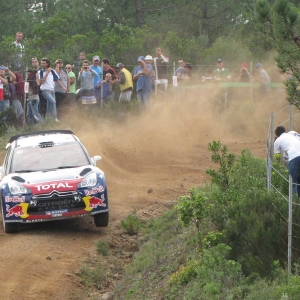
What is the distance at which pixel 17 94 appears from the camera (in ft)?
66.9

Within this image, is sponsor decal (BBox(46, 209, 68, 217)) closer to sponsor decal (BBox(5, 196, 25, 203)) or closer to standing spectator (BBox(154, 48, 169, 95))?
sponsor decal (BBox(5, 196, 25, 203))

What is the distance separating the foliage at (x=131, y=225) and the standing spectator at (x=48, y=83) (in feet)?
28.2

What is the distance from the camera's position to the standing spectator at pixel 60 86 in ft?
69.7

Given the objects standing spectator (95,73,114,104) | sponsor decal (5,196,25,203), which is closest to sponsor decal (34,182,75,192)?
sponsor decal (5,196,25,203)

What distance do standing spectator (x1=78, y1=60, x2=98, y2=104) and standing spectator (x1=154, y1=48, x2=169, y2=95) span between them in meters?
2.66

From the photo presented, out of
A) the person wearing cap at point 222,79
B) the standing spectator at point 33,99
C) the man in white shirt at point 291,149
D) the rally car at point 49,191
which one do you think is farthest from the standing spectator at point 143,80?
the man in white shirt at point 291,149

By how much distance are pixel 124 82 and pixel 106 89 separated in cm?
61

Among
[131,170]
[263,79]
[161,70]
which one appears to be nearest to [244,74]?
[263,79]

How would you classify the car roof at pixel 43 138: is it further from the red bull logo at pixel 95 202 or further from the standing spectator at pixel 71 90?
the standing spectator at pixel 71 90

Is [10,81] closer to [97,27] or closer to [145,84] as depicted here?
[145,84]

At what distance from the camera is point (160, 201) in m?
14.9

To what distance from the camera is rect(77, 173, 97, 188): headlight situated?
11.8 m

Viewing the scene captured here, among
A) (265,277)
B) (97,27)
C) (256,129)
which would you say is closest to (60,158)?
(265,277)

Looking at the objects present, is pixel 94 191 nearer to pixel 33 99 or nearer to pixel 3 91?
pixel 3 91
